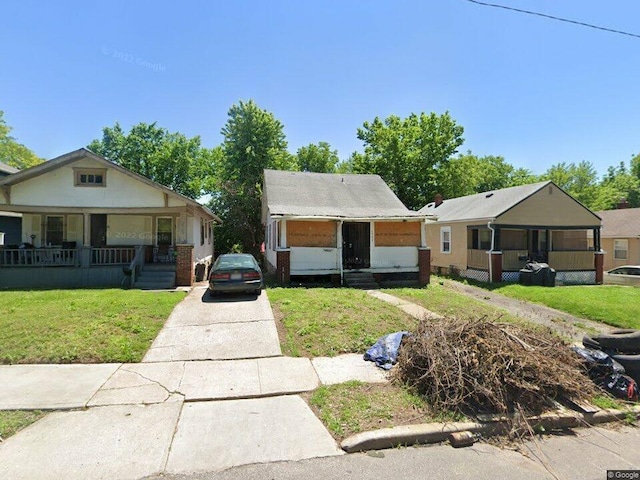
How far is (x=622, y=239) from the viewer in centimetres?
2219

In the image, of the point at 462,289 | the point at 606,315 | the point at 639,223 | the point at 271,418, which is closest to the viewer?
the point at 271,418

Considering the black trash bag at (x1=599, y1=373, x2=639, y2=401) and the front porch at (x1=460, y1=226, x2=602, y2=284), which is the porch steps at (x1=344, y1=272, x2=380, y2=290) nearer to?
the front porch at (x1=460, y1=226, x2=602, y2=284)

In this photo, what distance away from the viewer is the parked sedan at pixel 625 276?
16297mm

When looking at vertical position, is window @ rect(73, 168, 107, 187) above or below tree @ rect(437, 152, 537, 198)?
below

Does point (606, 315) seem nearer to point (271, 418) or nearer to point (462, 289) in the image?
point (462, 289)

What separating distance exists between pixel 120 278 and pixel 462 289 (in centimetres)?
1439

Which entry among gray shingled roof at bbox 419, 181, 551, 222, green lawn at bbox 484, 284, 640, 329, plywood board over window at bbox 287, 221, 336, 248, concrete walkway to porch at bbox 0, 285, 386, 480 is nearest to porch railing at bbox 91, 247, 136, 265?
plywood board over window at bbox 287, 221, 336, 248

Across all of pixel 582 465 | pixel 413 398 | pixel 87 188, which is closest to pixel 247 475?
pixel 413 398

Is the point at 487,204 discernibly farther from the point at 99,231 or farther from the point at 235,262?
the point at 99,231

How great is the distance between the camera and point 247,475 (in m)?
3.17

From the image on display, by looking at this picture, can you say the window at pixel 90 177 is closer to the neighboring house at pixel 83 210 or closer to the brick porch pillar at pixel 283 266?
the neighboring house at pixel 83 210

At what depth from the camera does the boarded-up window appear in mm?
15188

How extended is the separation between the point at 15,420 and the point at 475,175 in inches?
1777

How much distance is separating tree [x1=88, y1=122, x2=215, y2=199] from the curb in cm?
2948
